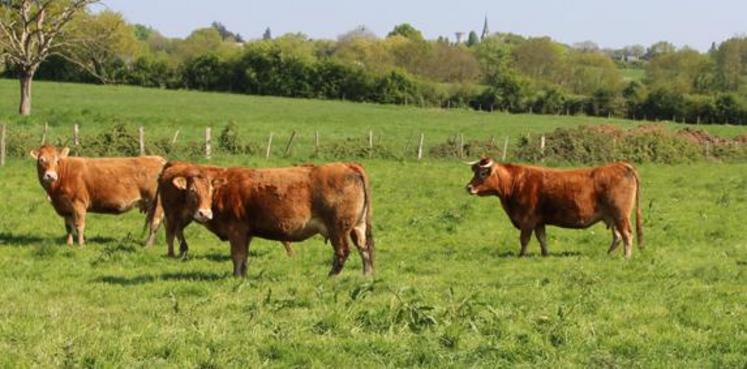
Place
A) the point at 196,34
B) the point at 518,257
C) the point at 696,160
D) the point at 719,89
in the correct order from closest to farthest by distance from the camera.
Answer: the point at 518,257 < the point at 696,160 < the point at 719,89 < the point at 196,34

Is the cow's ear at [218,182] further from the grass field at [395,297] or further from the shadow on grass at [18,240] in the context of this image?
the shadow on grass at [18,240]

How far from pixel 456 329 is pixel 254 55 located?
87.6 meters

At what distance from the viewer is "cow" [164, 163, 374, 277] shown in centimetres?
1187

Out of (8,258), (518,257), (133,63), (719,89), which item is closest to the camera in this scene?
(8,258)

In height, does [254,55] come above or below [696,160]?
above

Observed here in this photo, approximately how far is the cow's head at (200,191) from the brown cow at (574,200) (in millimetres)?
5896

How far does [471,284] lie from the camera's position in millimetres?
11938

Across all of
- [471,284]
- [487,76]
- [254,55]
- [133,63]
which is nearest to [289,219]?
[471,284]

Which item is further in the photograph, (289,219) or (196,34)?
(196,34)

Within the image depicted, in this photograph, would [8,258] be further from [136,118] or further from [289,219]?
[136,118]

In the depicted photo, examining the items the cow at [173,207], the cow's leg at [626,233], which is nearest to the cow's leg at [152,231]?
the cow at [173,207]

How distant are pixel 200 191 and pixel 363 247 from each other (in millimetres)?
2395

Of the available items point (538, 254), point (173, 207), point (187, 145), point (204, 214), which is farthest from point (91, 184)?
point (187, 145)

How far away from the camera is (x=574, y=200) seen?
603 inches
